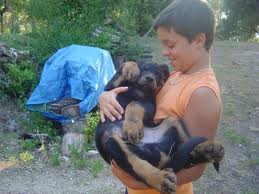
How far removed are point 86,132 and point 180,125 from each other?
4.00 metres

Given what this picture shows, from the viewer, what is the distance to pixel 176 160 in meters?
2.09

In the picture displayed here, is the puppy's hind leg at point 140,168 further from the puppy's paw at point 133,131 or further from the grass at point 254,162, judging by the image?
the grass at point 254,162

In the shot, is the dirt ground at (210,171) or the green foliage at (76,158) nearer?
the dirt ground at (210,171)

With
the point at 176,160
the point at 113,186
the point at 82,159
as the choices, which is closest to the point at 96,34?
the point at 82,159

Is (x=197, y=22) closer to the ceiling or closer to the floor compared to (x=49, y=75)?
closer to the ceiling

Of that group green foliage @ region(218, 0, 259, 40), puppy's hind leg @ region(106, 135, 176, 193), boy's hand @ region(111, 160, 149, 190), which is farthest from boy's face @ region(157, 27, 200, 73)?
green foliage @ region(218, 0, 259, 40)

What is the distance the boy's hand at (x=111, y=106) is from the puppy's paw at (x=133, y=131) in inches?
4.6

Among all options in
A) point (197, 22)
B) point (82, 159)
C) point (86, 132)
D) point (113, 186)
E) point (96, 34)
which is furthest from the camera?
point (96, 34)

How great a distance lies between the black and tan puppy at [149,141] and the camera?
2.05m

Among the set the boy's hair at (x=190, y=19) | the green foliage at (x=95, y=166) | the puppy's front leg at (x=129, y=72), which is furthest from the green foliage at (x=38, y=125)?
the boy's hair at (x=190, y=19)

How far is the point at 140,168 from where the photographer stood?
205cm

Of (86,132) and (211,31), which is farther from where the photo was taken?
(86,132)

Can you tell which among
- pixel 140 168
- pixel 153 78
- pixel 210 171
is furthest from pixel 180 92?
pixel 210 171

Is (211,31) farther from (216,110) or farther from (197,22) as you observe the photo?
(216,110)
